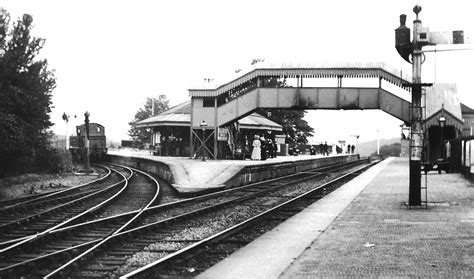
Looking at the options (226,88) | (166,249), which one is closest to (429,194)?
(166,249)

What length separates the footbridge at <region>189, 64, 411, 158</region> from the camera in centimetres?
3231

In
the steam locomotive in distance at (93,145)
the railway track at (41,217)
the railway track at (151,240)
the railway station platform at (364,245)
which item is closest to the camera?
the railway station platform at (364,245)

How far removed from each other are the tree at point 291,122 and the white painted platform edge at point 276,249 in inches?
2190

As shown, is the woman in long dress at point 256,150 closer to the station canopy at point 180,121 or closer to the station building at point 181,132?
the station building at point 181,132

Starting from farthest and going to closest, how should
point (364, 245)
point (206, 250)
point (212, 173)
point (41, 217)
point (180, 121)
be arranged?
point (180, 121) → point (212, 173) → point (41, 217) → point (206, 250) → point (364, 245)

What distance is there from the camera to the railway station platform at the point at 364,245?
6.41 meters

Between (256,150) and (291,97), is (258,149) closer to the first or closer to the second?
(256,150)

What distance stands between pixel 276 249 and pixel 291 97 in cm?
2585

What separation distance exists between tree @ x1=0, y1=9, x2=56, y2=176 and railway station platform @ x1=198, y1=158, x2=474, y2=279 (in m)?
14.6

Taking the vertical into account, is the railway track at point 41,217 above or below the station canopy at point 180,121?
below

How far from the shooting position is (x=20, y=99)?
24.8 metres

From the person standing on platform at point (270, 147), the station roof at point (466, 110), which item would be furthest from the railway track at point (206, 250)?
the station roof at point (466, 110)

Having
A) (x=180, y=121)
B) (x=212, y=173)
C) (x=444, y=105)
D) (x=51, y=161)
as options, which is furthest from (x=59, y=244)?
(x=444, y=105)

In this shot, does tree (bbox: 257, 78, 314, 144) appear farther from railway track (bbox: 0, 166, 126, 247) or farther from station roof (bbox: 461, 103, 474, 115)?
railway track (bbox: 0, 166, 126, 247)
